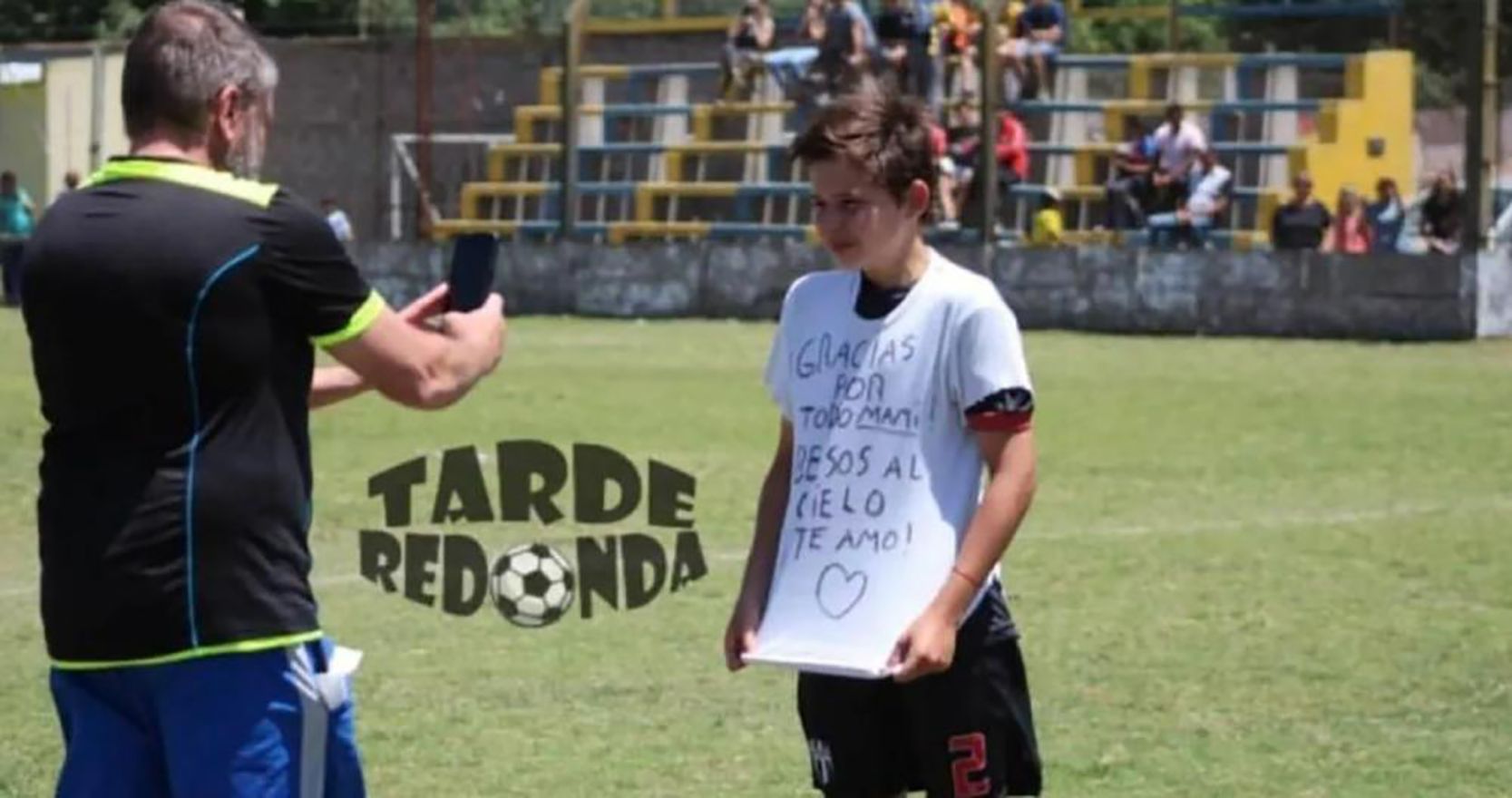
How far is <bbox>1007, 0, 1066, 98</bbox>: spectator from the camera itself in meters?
33.9

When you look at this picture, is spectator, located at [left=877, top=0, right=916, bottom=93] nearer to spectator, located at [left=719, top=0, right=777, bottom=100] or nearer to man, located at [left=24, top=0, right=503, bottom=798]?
spectator, located at [left=719, top=0, right=777, bottom=100]

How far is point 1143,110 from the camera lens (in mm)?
34031

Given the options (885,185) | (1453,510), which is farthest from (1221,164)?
(885,185)

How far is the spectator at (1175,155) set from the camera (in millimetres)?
31172

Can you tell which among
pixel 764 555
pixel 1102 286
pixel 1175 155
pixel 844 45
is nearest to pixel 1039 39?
pixel 844 45

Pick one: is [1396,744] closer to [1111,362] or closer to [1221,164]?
[1111,362]

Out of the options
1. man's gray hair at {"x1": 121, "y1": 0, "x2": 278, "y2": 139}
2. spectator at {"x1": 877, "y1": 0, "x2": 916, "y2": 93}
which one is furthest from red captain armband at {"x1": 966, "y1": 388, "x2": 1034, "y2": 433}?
Result: spectator at {"x1": 877, "y1": 0, "x2": 916, "y2": 93}

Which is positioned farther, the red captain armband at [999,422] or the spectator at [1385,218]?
the spectator at [1385,218]

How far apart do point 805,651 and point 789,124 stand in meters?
31.3

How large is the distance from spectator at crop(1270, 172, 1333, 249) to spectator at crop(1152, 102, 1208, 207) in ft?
3.59

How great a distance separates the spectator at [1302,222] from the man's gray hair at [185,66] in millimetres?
26409

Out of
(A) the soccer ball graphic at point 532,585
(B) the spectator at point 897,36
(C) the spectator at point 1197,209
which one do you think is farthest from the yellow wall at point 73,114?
(A) the soccer ball graphic at point 532,585

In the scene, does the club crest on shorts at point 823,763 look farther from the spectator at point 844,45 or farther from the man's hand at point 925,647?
the spectator at point 844,45

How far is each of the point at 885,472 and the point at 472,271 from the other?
91 centimetres
